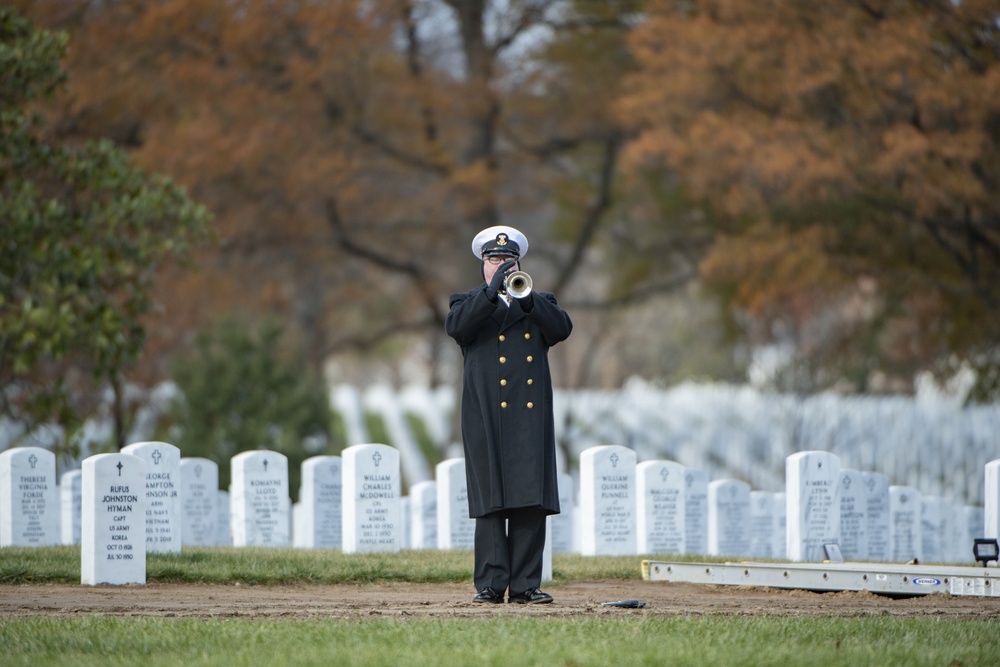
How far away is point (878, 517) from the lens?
12742 mm

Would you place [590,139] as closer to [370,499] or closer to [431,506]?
[431,506]

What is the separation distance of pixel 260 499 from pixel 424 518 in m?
2.04

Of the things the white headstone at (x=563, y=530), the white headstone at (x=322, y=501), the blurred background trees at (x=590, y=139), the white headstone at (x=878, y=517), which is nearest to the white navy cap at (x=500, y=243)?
the white headstone at (x=322, y=501)

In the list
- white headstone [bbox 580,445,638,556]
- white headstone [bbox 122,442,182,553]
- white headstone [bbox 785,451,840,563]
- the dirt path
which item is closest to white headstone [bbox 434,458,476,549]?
white headstone [bbox 580,445,638,556]

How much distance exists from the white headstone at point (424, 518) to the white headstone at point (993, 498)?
532 centimetres

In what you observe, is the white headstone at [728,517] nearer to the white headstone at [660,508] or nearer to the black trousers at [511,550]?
the white headstone at [660,508]

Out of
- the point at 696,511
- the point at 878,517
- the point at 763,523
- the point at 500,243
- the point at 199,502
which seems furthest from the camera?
the point at 763,523

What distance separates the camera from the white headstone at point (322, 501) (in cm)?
1297

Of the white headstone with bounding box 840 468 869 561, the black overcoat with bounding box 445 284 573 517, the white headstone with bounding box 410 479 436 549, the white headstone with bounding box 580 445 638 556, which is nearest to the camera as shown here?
the black overcoat with bounding box 445 284 573 517

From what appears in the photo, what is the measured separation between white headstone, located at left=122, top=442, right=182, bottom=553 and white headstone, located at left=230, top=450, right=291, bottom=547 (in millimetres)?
1610

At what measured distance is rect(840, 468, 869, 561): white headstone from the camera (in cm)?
1233

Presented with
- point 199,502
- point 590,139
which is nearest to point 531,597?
point 199,502

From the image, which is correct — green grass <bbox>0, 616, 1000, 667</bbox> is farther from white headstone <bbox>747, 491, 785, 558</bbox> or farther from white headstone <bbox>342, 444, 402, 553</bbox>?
white headstone <bbox>747, 491, 785, 558</bbox>

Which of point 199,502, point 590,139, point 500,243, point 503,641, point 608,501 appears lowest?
point 503,641
